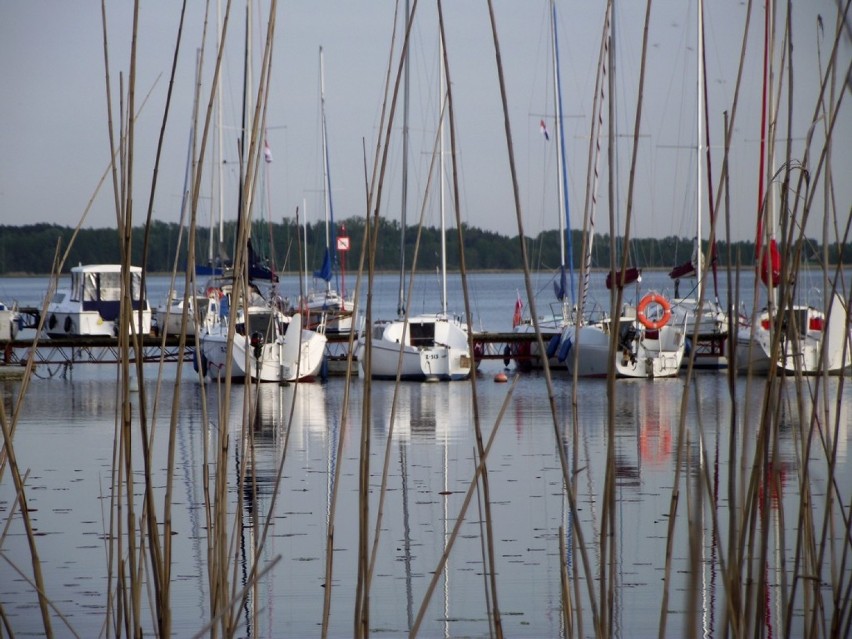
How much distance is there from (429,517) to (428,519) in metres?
0.07

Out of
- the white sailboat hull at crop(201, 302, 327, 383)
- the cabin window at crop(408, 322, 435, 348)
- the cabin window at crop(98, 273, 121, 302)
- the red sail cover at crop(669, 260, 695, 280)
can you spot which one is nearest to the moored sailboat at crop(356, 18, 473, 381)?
the cabin window at crop(408, 322, 435, 348)

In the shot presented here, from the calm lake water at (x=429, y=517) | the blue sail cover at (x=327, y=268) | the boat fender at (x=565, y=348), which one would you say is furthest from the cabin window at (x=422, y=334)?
the blue sail cover at (x=327, y=268)

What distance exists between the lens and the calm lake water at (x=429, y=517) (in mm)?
4395

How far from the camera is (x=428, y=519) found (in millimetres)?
7504

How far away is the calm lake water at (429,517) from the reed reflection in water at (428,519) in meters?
0.02

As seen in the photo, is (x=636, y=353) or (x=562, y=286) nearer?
(x=636, y=353)

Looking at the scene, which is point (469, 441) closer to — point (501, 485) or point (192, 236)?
point (501, 485)

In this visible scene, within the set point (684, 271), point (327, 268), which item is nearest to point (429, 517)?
point (684, 271)

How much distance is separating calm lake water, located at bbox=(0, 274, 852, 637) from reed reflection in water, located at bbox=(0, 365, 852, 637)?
0.06 ft

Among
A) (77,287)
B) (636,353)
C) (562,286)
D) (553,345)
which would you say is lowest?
(636,353)

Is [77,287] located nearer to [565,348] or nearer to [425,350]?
[425,350]

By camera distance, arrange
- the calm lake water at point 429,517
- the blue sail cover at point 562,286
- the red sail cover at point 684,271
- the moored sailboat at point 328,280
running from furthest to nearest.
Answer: the moored sailboat at point 328,280 → the blue sail cover at point 562,286 → the red sail cover at point 684,271 → the calm lake water at point 429,517

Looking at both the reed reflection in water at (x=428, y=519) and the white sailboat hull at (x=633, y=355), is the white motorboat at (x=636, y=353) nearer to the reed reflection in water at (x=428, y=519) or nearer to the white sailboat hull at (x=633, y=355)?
the white sailboat hull at (x=633, y=355)

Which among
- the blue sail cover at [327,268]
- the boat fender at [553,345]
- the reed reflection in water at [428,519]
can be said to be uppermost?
the blue sail cover at [327,268]
